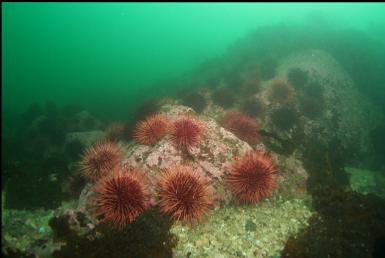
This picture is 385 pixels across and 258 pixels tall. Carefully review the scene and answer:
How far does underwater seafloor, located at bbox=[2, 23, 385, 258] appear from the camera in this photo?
7453mm

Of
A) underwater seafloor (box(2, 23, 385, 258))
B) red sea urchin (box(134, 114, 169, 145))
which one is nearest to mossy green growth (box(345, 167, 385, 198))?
underwater seafloor (box(2, 23, 385, 258))

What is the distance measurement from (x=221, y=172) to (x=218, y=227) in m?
1.95

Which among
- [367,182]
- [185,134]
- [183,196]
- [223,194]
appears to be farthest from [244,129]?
[367,182]

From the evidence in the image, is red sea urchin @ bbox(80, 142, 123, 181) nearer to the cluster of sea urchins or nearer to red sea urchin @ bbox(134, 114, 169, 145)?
the cluster of sea urchins

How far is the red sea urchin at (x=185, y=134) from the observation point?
369 inches

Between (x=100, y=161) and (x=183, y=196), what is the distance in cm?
347

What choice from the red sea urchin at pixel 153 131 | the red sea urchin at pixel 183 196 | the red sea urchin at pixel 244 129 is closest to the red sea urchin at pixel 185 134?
the red sea urchin at pixel 153 131

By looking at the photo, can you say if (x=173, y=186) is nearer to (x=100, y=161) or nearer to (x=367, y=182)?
(x=100, y=161)

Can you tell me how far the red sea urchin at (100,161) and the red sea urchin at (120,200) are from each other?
1768mm

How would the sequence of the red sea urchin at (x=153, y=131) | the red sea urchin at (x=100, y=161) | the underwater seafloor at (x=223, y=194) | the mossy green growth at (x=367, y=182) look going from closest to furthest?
the underwater seafloor at (x=223, y=194) < the red sea urchin at (x=100, y=161) < the red sea urchin at (x=153, y=131) < the mossy green growth at (x=367, y=182)

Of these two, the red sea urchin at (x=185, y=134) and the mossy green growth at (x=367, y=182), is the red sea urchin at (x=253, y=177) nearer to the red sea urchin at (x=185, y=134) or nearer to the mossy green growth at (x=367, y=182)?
the red sea urchin at (x=185, y=134)

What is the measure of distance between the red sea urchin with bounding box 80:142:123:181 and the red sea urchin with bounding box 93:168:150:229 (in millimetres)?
1768

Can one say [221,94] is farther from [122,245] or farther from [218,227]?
[122,245]

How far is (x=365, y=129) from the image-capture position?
19.0 meters
